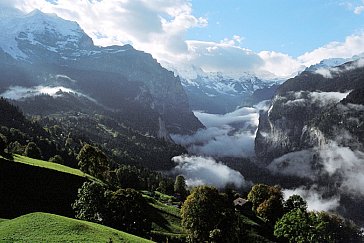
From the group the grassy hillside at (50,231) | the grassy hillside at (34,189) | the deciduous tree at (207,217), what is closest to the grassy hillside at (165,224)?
the deciduous tree at (207,217)

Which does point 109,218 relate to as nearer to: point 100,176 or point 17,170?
point 17,170

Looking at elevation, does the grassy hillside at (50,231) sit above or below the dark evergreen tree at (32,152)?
below

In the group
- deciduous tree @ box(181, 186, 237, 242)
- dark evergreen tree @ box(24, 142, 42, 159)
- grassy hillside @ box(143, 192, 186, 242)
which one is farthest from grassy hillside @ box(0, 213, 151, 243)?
dark evergreen tree @ box(24, 142, 42, 159)

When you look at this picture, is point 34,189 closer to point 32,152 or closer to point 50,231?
point 50,231

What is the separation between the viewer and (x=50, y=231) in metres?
53.1

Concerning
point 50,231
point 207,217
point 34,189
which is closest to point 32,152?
point 34,189

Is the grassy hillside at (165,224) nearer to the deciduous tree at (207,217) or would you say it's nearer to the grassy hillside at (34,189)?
the deciduous tree at (207,217)

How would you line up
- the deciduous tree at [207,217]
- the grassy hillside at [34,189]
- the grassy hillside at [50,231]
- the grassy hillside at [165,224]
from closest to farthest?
the grassy hillside at [50,231] → the grassy hillside at [34,189] → the deciduous tree at [207,217] → the grassy hillside at [165,224]

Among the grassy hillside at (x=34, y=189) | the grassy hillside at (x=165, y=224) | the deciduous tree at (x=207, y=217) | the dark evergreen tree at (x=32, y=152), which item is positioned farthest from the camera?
the dark evergreen tree at (x=32, y=152)

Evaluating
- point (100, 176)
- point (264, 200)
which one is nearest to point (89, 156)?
point (100, 176)

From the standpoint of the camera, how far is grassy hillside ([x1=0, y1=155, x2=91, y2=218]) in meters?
86.7

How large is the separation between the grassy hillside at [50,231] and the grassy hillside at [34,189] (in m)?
24.7

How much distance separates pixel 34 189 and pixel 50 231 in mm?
48549

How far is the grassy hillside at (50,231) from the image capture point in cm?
4994
